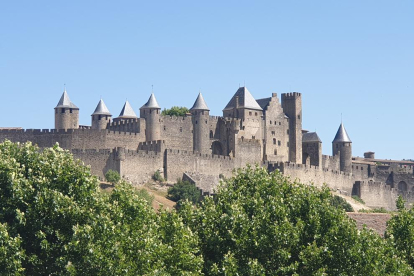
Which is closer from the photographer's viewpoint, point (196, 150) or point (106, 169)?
point (106, 169)

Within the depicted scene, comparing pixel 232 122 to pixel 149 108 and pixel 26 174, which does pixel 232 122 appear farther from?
pixel 26 174

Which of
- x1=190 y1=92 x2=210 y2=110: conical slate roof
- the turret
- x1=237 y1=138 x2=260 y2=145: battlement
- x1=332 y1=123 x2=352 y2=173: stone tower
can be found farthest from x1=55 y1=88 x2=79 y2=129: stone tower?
x1=332 y1=123 x2=352 y2=173: stone tower

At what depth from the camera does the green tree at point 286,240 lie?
33625 millimetres

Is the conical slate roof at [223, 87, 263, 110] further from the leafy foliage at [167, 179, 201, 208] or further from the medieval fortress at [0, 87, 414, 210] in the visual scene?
the leafy foliage at [167, 179, 201, 208]

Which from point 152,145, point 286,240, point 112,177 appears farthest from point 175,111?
point 286,240

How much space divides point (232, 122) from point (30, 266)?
5702 cm

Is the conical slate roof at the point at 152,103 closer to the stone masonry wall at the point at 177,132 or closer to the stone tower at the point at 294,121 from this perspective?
the stone masonry wall at the point at 177,132

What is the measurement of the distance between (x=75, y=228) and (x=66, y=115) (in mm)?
51647

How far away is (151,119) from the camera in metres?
83.8

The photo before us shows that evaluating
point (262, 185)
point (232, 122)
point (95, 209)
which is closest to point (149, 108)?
point (232, 122)

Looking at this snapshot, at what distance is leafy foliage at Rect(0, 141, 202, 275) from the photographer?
31375 mm

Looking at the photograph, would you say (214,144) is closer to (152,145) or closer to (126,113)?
(126,113)

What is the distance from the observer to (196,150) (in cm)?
8681

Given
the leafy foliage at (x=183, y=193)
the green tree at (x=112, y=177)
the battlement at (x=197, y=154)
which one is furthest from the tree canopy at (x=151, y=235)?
the battlement at (x=197, y=154)
